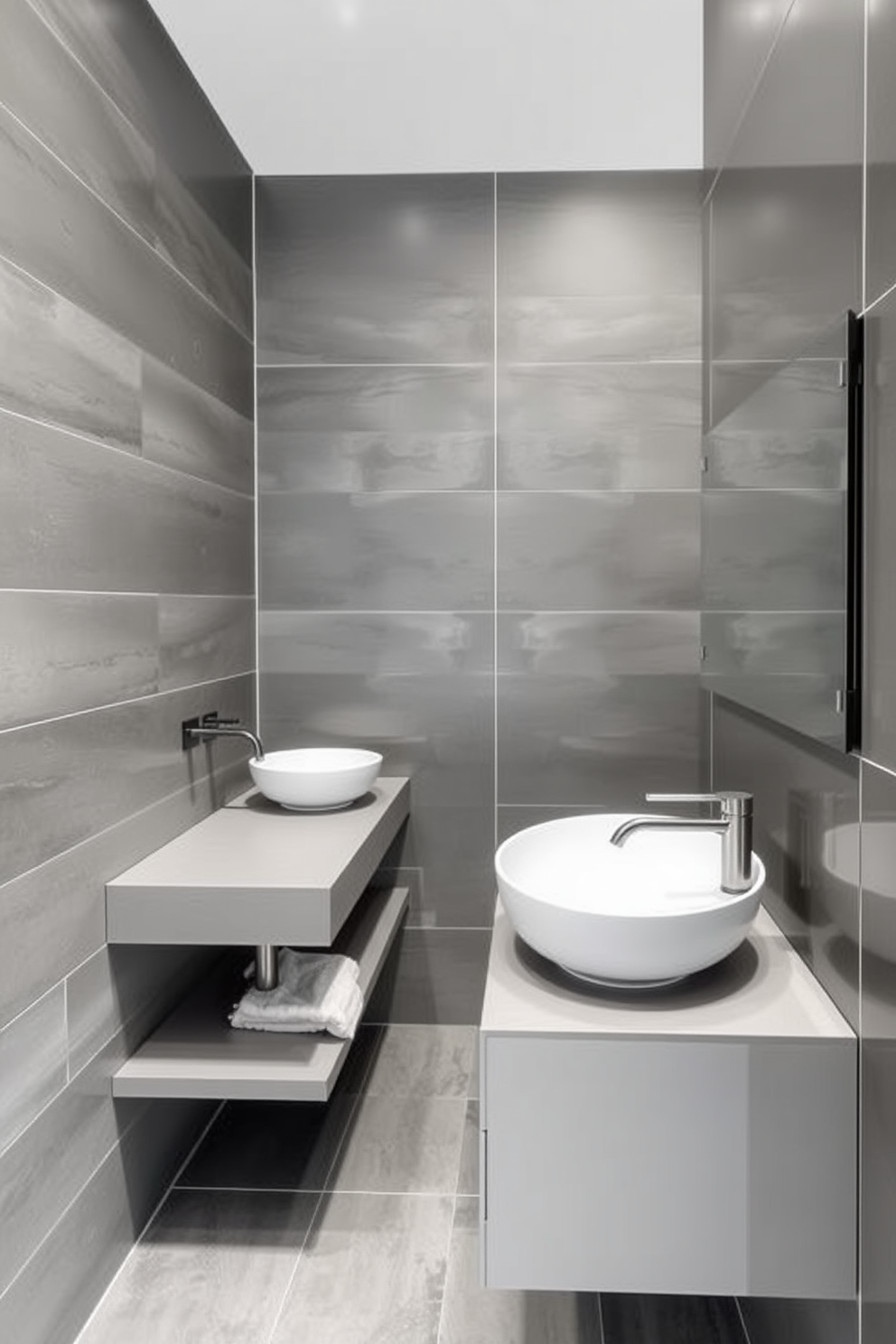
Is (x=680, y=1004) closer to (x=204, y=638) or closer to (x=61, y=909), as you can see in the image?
(x=61, y=909)

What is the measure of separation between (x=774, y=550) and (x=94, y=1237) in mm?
1801

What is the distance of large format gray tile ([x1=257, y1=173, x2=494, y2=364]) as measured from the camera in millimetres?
2781

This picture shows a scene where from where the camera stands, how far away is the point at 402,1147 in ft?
7.70

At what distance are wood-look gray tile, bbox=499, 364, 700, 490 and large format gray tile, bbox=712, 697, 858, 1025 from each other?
3.06ft

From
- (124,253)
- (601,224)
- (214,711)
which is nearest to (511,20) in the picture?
(601,224)

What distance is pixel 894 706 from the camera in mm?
1208

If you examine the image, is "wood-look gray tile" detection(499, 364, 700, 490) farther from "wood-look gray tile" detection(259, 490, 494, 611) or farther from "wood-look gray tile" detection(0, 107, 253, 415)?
"wood-look gray tile" detection(0, 107, 253, 415)

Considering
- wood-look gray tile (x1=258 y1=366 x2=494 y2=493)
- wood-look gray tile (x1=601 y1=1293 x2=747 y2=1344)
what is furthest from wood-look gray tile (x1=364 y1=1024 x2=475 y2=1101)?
wood-look gray tile (x1=258 y1=366 x2=494 y2=493)

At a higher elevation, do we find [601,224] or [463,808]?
[601,224]

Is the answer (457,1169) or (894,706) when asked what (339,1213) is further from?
(894,706)

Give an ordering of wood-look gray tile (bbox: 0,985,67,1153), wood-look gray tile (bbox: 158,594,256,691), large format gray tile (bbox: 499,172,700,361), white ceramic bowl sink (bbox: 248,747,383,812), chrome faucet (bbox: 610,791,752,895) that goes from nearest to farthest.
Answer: wood-look gray tile (bbox: 0,985,67,1153) → chrome faucet (bbox: 610,791,752,895) → wood-look gray tile (bbox: 158,594,256,691) → white ceramic bowl sink (bbox: 248,747,383,812) → large format gray tile (bbox: 499,172,700,361)

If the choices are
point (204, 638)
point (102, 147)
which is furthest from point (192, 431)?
point (102, 147)

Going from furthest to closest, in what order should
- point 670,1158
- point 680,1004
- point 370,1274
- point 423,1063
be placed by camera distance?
point 423,1063 → point 370,1274 → point 680,1004 → point 670,1158

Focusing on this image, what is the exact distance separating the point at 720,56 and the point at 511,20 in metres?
0.47
